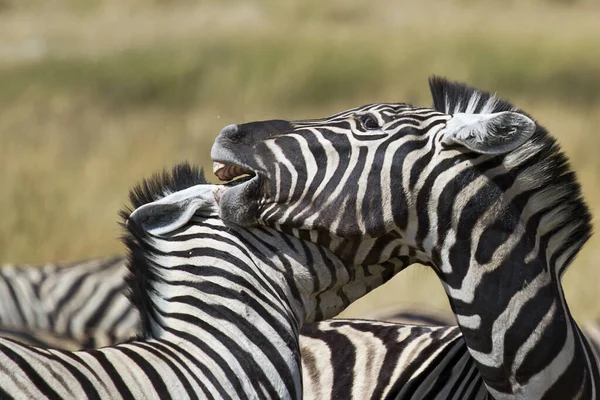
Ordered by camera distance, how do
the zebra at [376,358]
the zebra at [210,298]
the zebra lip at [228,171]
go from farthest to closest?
the zebra at [376,358]
the zebra lip at [228,171]
the zebra at [210,298]

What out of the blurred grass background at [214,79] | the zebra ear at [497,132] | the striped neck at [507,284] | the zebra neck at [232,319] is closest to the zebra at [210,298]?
the zebra neck at [232,319]

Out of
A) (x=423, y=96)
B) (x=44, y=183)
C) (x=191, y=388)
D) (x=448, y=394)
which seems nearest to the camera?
(x=191, y=388)

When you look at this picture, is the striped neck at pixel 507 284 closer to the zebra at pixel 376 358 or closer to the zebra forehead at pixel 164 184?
the zebra at pixel 376 358

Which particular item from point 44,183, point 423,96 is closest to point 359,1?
point 423,96

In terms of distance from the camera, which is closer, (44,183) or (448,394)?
(448,394)

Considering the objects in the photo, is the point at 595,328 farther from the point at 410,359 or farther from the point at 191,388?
the point at 191,388

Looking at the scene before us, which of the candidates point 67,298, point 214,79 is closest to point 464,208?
point 67,298

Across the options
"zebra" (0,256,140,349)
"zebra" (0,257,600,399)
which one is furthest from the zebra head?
"zebra" (0,256,140,349)

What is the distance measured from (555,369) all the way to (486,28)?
18.9 m

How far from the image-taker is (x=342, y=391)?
13.4 ft

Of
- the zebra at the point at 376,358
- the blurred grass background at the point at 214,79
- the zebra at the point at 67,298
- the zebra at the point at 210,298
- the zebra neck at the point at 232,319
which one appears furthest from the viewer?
the blurred grass background at the point at 214,79

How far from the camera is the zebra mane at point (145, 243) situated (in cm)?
354

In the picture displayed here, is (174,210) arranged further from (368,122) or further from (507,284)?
(507,284)

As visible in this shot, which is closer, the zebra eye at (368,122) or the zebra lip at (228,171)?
the zebra eye at (368,122)
